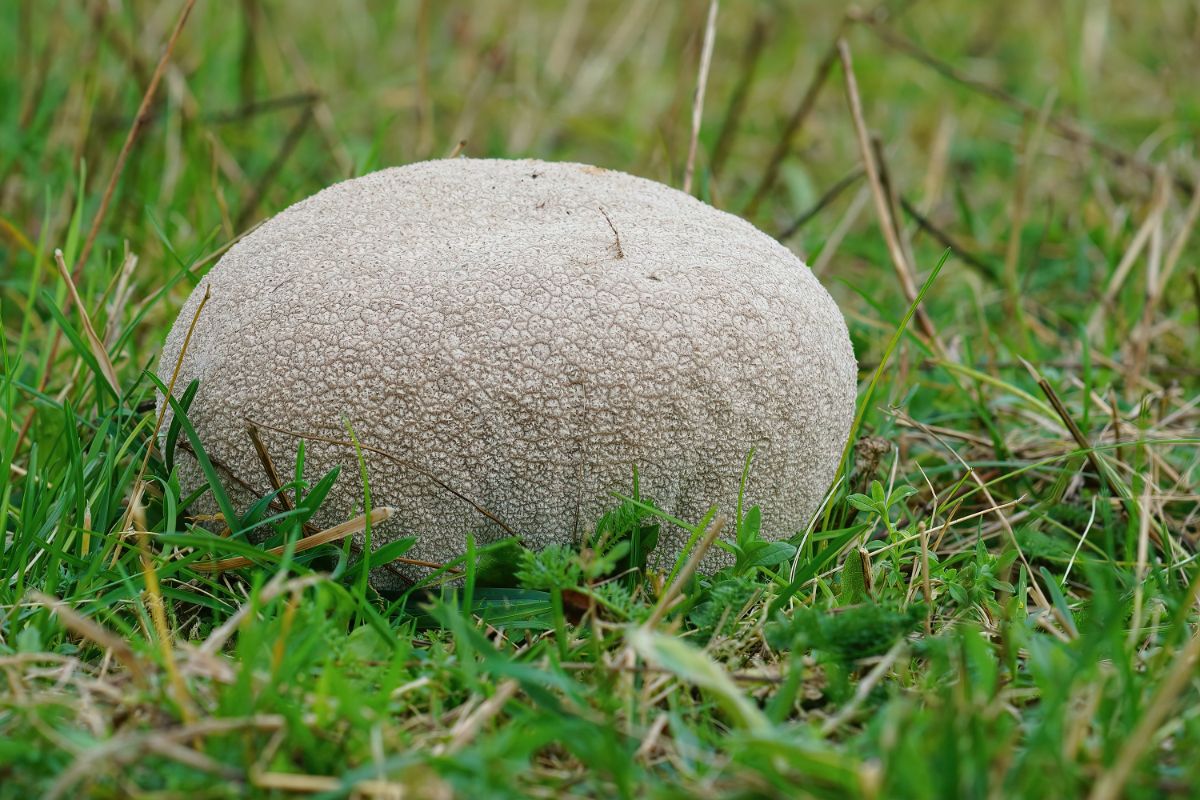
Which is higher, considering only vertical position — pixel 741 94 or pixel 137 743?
pixel 741 94

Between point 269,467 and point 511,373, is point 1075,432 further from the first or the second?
point 269,467

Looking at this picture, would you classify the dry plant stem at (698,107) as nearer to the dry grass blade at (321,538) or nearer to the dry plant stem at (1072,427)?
the dry plant stem at (1072,427)

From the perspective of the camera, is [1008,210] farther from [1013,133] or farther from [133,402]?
[133,402]

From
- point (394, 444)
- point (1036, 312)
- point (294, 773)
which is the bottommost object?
point (1036, 312)

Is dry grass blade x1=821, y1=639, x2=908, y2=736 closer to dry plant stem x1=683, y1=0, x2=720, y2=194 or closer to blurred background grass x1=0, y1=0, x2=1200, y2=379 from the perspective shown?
blurred background grass x1=0, y1=0, x2=1200, y2=379

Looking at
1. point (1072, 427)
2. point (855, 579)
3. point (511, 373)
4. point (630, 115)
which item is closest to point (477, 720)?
point (511, 373)

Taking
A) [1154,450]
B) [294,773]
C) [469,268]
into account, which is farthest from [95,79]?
[1154,450]
